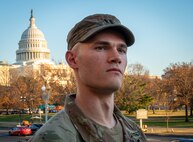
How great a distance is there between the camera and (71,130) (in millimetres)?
1835

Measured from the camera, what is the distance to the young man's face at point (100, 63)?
195 cm

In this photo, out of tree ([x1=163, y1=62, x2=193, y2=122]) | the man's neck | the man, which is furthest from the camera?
tree ([x1=163, y1=62, x2=193, y2=122])

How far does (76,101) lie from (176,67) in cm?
4131

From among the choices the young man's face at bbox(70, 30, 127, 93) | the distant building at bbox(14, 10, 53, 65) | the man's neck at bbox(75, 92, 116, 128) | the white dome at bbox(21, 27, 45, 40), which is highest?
the white dome at bbox(21, 27, 45, 40)

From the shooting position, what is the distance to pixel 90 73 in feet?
6.45

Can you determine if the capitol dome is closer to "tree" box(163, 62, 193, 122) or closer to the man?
"tree" box(163, 62, 193, 122)

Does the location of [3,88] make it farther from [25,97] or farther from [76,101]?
[76,101]

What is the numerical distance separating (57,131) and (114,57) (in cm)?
49

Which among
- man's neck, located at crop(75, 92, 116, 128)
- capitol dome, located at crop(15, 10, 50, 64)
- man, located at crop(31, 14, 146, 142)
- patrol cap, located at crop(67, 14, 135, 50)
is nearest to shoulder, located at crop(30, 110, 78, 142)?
man, located at crop(31, 14, 146, 142)

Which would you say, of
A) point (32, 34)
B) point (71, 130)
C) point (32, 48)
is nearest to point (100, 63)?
point (71, 130)

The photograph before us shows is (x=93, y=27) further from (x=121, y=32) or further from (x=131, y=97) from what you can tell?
(x=131, y=97)

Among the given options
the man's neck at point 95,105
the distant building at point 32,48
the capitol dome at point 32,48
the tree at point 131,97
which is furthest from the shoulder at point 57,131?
the capitol dome at point 32,48

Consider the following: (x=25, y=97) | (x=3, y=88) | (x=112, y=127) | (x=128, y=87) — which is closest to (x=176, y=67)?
(x=128, y=87)

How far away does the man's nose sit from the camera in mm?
1965
